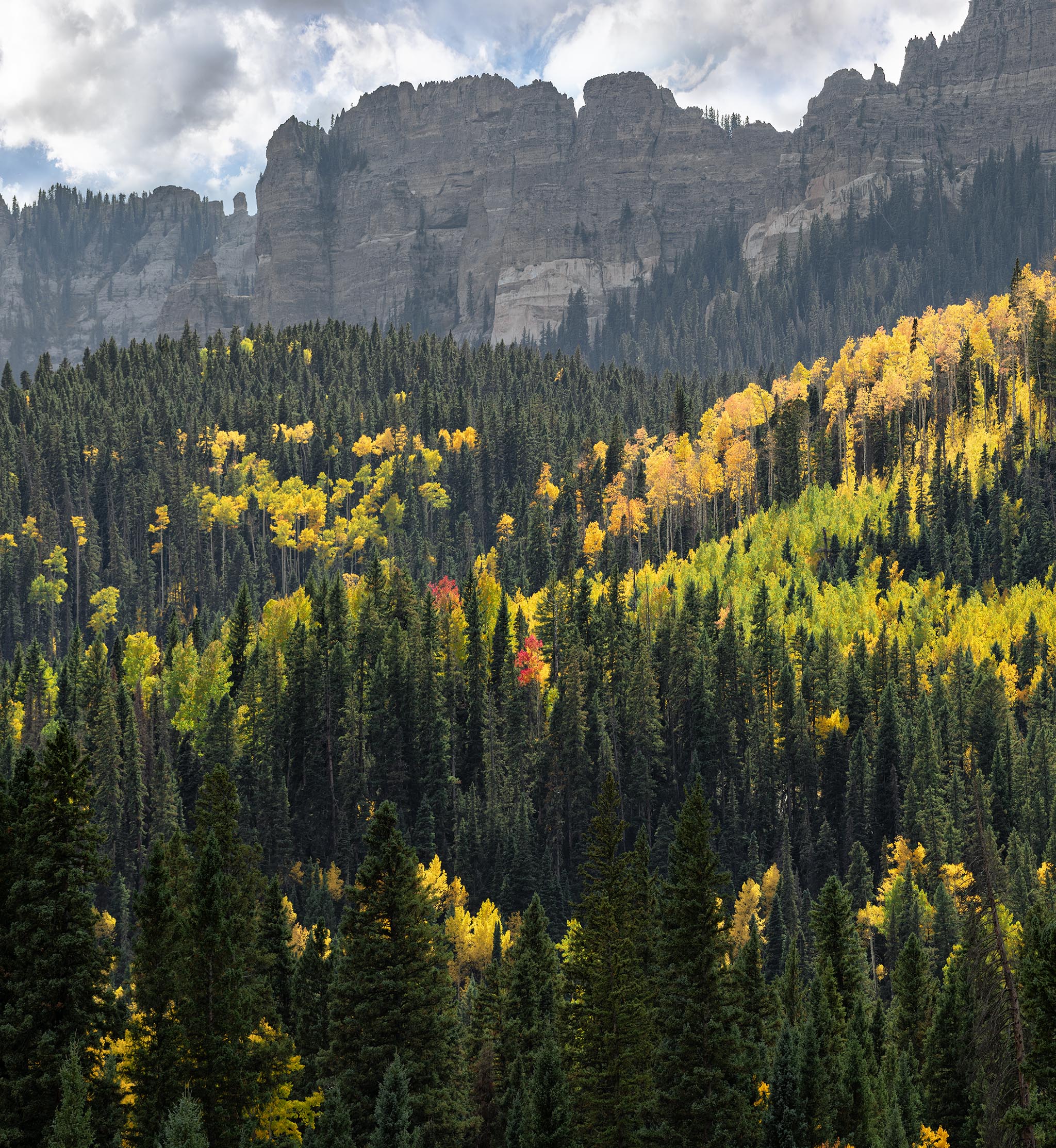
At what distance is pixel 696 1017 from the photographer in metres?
46.2

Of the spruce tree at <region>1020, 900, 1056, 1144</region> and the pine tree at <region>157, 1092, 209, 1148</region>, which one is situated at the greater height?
the spruce tree at <region>1020, 900, 1056, 1144</region>

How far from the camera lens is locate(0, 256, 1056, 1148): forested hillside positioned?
42.4 metres

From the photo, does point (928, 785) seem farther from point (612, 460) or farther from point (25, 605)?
point (25, 605)

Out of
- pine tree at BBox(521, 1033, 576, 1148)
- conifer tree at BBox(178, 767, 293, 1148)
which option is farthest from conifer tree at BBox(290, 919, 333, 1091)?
pine tree at BBox(521, 1033, 576, 1148)

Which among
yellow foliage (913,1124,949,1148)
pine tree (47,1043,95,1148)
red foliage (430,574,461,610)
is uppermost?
red foliage (430,574,461,610)

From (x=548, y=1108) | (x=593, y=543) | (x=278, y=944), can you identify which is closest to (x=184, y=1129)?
(x=548, y=1108)

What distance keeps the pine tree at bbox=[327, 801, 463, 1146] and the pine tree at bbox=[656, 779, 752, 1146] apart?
710 cm

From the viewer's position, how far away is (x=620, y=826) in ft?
178

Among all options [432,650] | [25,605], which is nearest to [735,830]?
[432,650]

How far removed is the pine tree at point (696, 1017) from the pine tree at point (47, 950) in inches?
713

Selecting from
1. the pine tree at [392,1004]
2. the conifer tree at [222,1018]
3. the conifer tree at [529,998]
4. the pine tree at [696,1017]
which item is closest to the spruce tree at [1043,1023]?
the pine tree at [696,1017]

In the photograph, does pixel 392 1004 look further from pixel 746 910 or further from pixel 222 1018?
→ pixel 746 910

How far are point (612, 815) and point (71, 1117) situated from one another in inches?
1064

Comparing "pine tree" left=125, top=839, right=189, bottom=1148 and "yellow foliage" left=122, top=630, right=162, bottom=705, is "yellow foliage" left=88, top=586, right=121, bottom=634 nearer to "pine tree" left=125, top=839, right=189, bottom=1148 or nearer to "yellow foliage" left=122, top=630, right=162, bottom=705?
"yellow foliage" left=122, top=630, right=162, bottom=705
